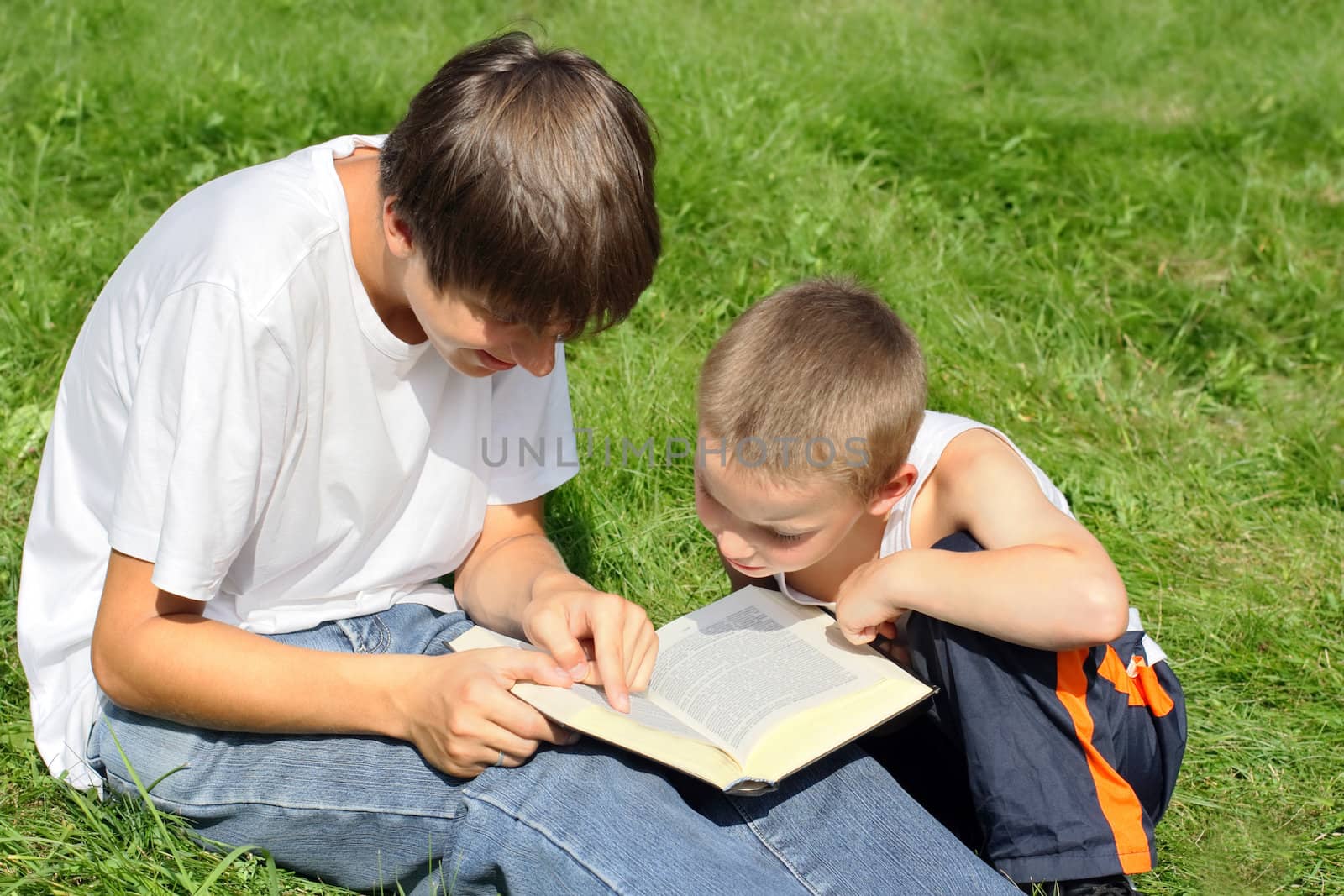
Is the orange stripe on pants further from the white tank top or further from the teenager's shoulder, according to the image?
the teenager's shoulder

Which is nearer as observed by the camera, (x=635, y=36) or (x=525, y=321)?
(x=525, y=321)

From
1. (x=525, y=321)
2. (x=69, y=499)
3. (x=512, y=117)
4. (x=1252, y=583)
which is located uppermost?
(x=512, y=117)

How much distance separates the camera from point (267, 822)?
2.00 m

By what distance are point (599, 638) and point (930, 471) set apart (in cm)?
67

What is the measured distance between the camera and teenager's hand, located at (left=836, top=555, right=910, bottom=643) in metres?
2.06

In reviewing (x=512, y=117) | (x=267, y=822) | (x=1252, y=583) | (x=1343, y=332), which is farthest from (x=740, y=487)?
(x=1343, y=332)

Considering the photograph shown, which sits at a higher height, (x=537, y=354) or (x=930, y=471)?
(x=537, y=354)

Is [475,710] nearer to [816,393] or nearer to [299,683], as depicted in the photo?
[299,683]

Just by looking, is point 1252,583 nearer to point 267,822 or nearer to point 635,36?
point 267,822

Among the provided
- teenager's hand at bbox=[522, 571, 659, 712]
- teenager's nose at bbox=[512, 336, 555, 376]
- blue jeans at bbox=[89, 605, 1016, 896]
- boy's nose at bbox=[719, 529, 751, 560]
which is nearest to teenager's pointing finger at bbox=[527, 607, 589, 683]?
teenager's hand at bbox=[522, 571, 659, 712]

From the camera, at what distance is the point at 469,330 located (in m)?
1.89

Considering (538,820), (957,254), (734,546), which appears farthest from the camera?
(957,254)

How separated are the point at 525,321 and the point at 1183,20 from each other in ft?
16.1

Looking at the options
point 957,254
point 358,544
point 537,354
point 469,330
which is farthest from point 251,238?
point 957,254
